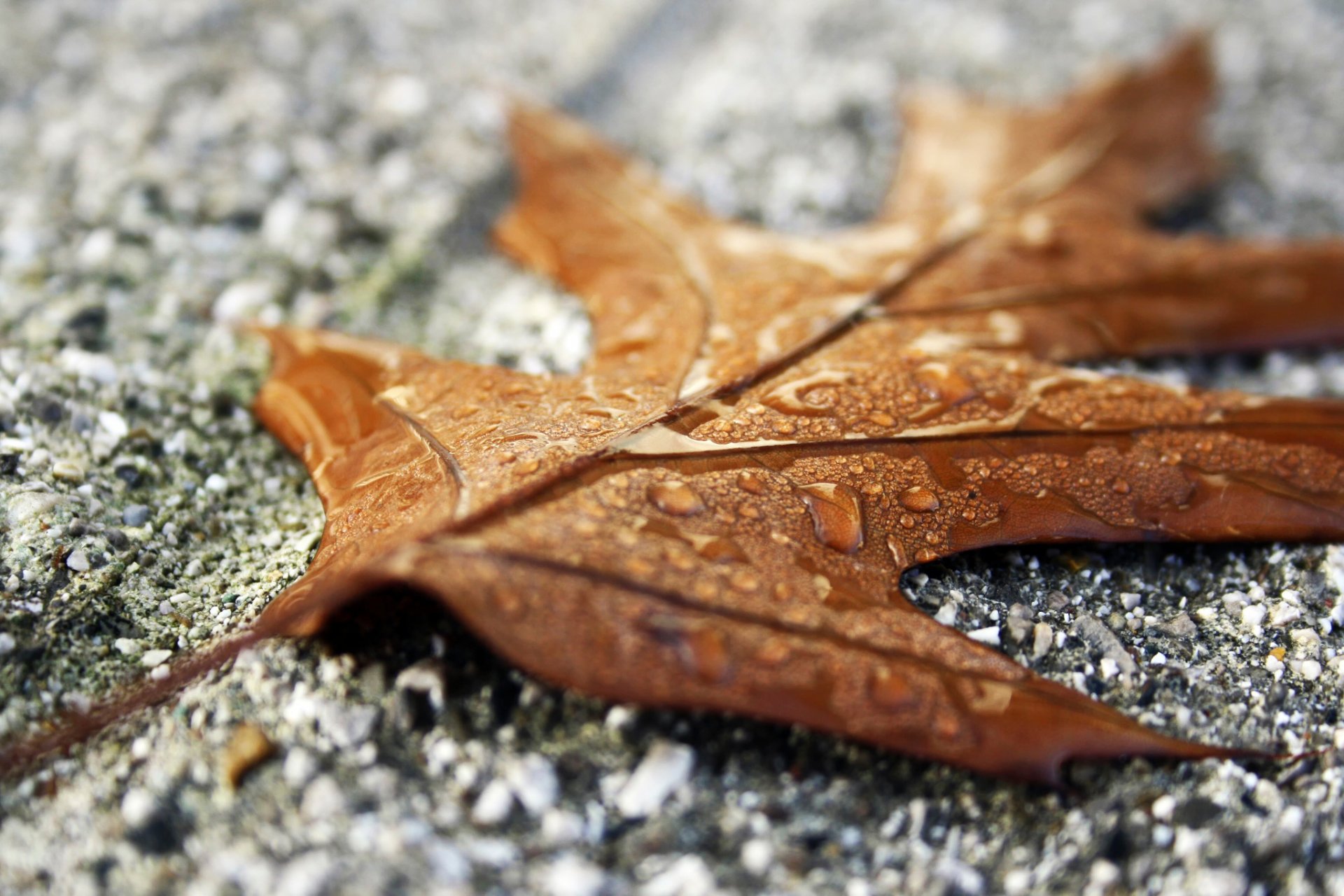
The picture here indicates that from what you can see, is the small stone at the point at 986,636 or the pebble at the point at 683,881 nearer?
the pebble at the point at 683,881

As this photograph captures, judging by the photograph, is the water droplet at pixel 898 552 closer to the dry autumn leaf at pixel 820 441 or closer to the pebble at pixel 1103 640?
the dry autumn leaf at pixel 820 441

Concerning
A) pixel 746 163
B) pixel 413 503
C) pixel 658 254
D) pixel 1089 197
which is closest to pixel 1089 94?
pixel 1089 197

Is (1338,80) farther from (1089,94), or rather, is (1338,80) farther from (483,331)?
(483,331)

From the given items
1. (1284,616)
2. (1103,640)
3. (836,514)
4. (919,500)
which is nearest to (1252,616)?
(1284,616)

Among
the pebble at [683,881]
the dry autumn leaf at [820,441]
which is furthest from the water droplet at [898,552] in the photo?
the pebble at [683,881]

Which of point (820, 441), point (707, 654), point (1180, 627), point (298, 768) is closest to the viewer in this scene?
point (707, 654)

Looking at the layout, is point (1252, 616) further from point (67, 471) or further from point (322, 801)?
point (67, 471)
